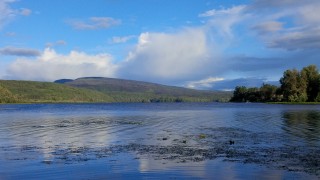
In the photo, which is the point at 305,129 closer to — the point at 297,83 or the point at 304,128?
the point at 304,128

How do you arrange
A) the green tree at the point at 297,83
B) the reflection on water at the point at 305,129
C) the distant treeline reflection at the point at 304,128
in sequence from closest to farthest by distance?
the reflection on water at the point at 305,129 → the distant treeline reflection at the point at 304,128 → the green tree at the point at 297,83

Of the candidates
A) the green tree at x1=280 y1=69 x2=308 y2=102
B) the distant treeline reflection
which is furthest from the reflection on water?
the green tree at x1=280 y1=69 x2=308 y2=102

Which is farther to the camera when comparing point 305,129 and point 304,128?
point 304,128

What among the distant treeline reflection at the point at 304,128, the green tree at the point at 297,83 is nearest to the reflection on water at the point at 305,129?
the distant treeline reflection at the point at 304,128

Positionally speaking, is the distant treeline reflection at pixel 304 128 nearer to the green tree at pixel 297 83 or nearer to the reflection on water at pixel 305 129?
the reflection on water at pixel 305 129

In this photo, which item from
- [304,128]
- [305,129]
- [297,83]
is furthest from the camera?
[297,83]

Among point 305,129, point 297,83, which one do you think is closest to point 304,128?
point 305,129

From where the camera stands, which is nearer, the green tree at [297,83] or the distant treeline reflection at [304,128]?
the distant treeline reflection at [304,128]

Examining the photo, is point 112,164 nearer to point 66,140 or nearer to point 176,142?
point 176,142

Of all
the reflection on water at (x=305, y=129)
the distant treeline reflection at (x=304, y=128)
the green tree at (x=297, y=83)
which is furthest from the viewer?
the green tree at (x=297, y=83)

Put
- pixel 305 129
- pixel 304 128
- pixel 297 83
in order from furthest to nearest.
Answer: pixel 297 83
pixel 304 128
pixel 305 129

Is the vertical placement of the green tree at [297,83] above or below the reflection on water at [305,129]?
above

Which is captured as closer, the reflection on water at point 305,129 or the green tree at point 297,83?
the reflection on water at point 305,129

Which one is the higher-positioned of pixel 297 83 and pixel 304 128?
pixel 297 83
